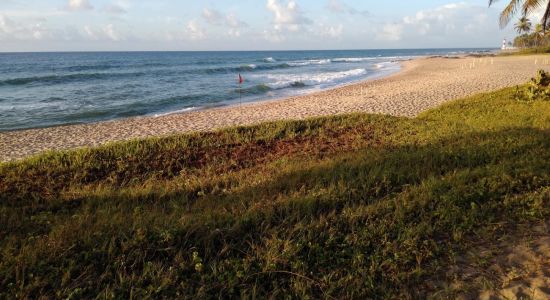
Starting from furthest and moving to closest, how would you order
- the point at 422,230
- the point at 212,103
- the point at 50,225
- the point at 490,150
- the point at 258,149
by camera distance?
the point at 212,103
the point at 258,149
the point at 490,150
the point at 50,225
the point at 422,230

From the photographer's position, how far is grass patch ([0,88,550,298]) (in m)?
3.01

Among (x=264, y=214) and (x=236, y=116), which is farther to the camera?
(x=236, y=116)

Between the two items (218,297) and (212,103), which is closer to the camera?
(218,297)

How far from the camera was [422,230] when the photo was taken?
3699mm

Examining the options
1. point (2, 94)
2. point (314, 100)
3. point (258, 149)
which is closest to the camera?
point (258, 149)

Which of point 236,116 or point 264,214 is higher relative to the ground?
point 236,116

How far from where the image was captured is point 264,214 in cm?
404

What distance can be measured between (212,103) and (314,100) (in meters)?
5.88

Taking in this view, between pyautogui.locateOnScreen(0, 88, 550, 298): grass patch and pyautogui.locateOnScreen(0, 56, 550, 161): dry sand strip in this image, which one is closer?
pyautogui.locateOnScreen(0, 88, 550, 298): grass patch

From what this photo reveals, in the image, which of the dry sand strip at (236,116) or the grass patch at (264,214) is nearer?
the grass patch at (264,214)

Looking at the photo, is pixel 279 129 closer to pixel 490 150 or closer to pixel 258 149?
pixel 258 149

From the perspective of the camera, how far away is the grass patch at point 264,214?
3006mm

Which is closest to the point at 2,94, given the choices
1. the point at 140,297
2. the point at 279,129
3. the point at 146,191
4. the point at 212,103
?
the point at 212,103

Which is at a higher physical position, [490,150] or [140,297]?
[490,150]
